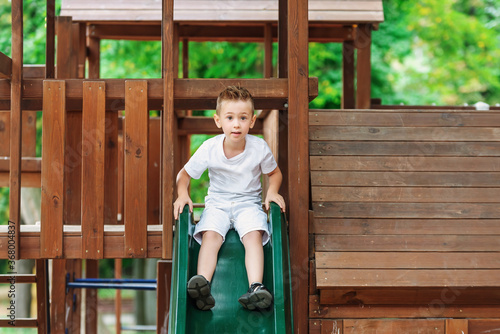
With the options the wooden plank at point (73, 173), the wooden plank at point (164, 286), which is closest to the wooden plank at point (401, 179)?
the wooden plank at point (164, 286)

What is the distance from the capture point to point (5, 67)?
12.9 feet

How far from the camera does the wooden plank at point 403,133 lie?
498 centimetres

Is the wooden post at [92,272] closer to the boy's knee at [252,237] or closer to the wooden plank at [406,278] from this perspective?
the boy's knee at [252,237]

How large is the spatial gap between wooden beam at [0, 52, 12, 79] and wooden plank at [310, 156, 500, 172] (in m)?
2.35

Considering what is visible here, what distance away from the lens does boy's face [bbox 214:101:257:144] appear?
12.8 ft

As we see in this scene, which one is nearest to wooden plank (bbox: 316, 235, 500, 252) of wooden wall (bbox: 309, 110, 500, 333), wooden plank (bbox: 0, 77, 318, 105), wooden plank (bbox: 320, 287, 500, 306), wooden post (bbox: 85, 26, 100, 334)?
wooden wall (bbox: 309, 110, 500, 333)

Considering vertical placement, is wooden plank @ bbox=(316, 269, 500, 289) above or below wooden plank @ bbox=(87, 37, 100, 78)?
below

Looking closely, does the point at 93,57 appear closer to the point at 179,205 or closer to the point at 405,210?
the point at 179,205

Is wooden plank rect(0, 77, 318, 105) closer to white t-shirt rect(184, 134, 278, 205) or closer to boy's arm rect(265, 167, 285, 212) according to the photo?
white t-shirt rect(184, 134, 278, 205)

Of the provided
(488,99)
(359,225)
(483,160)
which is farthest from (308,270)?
(488,99)

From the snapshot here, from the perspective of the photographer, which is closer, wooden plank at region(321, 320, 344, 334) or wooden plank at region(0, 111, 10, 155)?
wooden plank at region(321, 320, 344, 334)

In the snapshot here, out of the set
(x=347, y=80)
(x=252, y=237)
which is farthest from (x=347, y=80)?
(x=252, y=237)

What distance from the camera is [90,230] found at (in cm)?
403

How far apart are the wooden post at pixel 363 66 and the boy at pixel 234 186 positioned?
3.14 meters
